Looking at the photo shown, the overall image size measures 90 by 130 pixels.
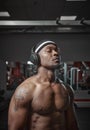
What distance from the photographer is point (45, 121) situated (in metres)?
1.62

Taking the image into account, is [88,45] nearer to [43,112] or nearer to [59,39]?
[59,39]

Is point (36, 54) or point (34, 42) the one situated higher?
point (34, 42)

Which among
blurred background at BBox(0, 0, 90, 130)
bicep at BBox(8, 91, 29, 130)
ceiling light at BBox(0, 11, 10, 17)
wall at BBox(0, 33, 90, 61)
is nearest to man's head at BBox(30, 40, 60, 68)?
bicep at BBox(8, 91, 29, 130)

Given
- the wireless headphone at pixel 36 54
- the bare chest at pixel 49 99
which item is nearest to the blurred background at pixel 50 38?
the wireless headphone at pixel 36 54

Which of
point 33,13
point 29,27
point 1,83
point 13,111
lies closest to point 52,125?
point 13,111

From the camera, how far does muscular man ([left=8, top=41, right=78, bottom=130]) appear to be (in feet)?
5.12

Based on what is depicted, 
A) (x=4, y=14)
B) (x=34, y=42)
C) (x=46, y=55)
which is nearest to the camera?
(x=46, y=55)

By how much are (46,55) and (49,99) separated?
0.28 meters

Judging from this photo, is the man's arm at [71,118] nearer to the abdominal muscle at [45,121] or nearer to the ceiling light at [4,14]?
the abdominal muscle at [45,121]

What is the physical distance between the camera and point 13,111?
1.57m

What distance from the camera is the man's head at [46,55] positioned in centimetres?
163

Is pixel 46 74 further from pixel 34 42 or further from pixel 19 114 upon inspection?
pixel 34 42

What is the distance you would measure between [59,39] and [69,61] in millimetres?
859

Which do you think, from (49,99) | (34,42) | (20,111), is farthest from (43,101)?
(34,42)
